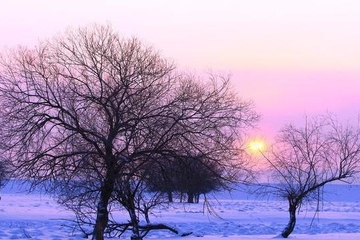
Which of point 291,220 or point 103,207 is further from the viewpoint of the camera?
point 291,220

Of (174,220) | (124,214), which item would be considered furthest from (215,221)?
(124,214)

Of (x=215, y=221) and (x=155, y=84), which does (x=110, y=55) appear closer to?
(x=155, y=84)

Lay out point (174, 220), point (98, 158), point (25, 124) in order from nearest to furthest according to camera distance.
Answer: point (25, 124), point (98, 158), point (174, 220)

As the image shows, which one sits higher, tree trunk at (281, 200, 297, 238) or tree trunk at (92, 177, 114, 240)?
tree trunk at (281, 200, 297, 238)

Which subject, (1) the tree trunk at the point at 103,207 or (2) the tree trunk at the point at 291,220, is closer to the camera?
(1) the tree trunk at the point at 103,207

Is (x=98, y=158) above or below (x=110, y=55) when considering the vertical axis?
below

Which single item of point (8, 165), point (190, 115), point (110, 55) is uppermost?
point (110, 55)

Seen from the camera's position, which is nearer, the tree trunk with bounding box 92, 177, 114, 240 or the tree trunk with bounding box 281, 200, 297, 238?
the tree trunk with bounding box 92, 177, 114, 240

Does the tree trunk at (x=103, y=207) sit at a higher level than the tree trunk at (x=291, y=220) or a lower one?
lower

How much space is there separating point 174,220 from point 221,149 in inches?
940

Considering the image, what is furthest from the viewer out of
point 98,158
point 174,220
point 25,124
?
point 174,220

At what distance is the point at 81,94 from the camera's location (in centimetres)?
1711

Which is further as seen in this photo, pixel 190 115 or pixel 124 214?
pixel 124 214

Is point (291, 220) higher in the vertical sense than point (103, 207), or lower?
higher
